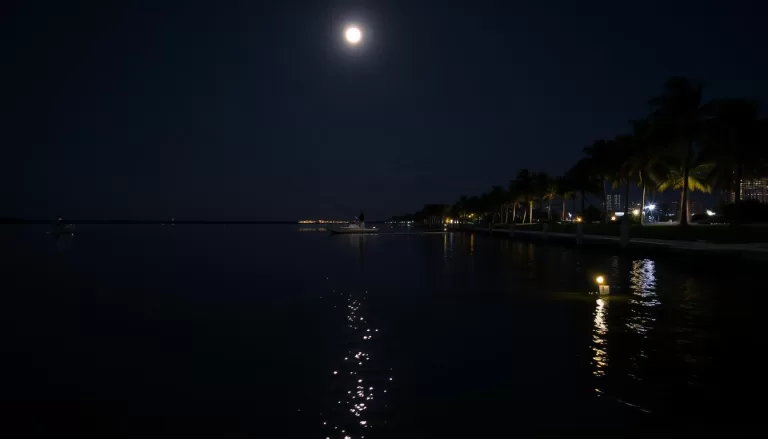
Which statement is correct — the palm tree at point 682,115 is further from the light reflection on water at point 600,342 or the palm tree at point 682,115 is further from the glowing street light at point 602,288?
the light reflection on water at point 600,342

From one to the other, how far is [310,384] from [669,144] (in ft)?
172

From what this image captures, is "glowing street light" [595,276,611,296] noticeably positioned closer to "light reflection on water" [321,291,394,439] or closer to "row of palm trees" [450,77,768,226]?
"light reflection on water" [321,291,394,439]

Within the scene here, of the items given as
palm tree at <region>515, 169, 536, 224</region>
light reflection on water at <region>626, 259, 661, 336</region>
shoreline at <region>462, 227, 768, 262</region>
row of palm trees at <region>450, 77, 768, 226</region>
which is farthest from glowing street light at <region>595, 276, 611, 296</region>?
palm tree at <region>515, 169, 536, 224</region>

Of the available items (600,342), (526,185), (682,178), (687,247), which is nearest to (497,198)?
(526,185)

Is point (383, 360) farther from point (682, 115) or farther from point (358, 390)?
point (682, 115)

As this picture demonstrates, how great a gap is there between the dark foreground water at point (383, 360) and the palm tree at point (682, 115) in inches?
1219

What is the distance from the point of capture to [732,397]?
793 cm

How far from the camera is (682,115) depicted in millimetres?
48188

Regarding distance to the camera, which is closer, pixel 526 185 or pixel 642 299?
pixel 642 299

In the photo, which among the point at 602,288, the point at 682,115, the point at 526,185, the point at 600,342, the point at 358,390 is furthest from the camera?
the point at 526,185

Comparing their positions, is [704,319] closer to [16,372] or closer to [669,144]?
[16,372]

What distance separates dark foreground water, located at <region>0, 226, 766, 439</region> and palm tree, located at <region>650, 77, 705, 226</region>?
1219 inches

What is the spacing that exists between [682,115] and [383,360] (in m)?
49.2

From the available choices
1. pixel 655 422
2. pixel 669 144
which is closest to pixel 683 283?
pixel 655 422
